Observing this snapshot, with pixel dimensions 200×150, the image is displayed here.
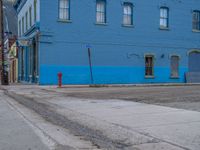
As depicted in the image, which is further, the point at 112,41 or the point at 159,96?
the point at 112,41

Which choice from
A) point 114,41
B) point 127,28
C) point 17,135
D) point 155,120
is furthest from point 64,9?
point 17,135

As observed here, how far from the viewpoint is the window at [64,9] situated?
1198 inches

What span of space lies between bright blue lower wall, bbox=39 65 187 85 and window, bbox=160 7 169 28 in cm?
399

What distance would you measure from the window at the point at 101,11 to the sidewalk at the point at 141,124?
18.7 m

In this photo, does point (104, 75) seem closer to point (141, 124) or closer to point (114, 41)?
point (114, 41)

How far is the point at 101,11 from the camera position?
105 feet

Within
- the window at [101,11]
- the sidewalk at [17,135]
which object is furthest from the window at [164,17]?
the sidewalk at [17,135]

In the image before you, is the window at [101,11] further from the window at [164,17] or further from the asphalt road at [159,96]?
the asphalt road at [159,96]

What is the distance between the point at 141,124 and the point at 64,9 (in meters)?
22.4

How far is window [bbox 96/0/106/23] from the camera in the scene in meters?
31.9

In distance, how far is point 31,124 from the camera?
33.4 feet

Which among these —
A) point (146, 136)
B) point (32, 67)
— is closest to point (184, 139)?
point (146, 136)

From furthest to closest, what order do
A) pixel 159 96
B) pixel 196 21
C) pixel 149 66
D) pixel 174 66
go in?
pixel 196 21 → pixel 174 66 → pixel 149 66 → pixel 159 96

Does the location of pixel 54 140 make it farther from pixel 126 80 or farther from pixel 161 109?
pixel 126 80
